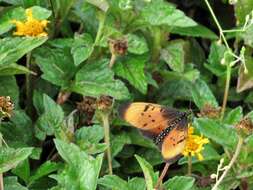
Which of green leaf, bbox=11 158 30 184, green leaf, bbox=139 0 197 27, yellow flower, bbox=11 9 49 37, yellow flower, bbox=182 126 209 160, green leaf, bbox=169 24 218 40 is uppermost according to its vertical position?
green leaf, bbox=139 0 197 27

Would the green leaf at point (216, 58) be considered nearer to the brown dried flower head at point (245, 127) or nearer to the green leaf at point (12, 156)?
the brown dried flower head at point (245, 127)

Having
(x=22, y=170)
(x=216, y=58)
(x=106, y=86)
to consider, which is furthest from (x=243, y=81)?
(x=22, y=170)

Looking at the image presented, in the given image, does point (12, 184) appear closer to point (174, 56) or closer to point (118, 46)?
point (118, 46)

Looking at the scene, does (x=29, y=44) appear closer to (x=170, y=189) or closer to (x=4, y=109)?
(x=4, y=109)

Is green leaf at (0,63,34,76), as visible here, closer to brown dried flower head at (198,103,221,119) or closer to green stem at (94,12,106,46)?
green stem at (94,12,106,46)

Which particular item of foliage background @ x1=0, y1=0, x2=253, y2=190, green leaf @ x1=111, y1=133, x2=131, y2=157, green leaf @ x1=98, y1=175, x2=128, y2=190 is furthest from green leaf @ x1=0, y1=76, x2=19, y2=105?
green leaf @ x1=98, y1=175, x2=128, y2=190

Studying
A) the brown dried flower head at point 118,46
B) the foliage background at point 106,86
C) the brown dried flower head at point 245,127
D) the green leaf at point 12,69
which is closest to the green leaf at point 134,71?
the foliage background at point 106,86

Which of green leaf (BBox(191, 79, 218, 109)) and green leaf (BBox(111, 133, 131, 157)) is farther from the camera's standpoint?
green leaf (BBox(191, 79, 218, 109))
